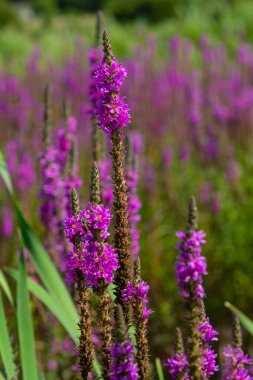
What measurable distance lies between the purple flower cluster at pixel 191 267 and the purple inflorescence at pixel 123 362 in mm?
194

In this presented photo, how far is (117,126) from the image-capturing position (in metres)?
1.93

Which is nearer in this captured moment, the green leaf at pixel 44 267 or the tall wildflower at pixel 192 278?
the tall wildflower at pixel 192 278

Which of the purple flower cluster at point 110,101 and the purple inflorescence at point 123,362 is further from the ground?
the purple flower cluster at point 110,101

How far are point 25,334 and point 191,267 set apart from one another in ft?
2.90

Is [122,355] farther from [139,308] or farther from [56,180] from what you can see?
[56,180]

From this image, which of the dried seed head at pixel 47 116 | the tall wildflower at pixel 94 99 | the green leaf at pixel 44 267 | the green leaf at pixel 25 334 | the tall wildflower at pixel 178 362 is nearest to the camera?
the tall wildflower at pixel 178 362

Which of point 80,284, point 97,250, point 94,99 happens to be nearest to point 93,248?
point 97,250

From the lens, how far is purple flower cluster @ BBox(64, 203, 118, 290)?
1847 mm

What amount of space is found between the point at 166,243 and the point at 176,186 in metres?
1.46

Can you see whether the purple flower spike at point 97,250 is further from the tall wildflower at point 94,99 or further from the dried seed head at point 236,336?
A: the tall wildflower at point 94,99

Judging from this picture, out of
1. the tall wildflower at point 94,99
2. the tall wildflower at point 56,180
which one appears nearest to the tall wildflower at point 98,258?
the tall wildflower at point 94,99

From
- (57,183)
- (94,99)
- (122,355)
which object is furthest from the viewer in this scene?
(57,183)

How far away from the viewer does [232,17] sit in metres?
23.3

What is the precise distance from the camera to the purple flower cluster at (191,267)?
1597 mm
